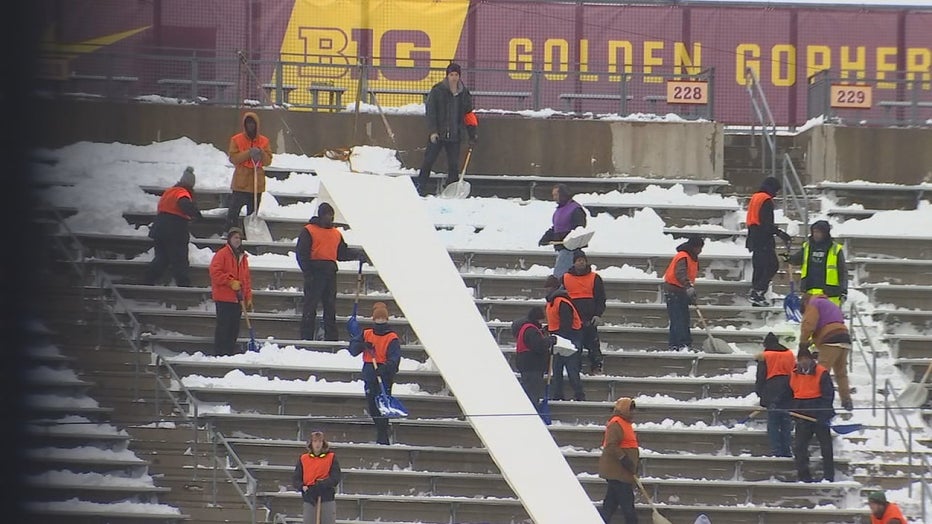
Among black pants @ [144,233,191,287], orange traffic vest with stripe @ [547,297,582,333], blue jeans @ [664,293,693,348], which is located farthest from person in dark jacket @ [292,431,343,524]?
blue jeans @ [664,293,693,348]

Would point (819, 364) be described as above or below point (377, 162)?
below

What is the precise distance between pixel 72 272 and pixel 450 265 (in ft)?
13.7

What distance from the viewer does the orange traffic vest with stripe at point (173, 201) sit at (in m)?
20.0

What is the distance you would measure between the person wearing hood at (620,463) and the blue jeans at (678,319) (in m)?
2.69

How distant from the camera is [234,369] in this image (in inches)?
743

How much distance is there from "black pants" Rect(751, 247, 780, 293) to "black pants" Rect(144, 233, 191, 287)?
6427mm

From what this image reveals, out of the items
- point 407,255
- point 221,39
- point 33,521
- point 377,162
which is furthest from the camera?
point 221,39

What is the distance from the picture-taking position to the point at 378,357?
58.3 feet

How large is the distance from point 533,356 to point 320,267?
269cm

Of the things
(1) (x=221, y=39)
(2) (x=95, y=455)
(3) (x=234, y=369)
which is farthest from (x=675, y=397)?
(1) (x=221, y=39)

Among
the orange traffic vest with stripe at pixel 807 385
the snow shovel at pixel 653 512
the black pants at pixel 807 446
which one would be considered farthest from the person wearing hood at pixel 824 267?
the snow shovel at pixel 653 512

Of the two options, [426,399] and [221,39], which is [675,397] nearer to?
[426,399]

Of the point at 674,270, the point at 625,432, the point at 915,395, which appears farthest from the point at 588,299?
the point at 915,395

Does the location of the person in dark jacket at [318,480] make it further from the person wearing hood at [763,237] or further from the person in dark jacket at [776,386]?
the person wearing hood at [763,237]
